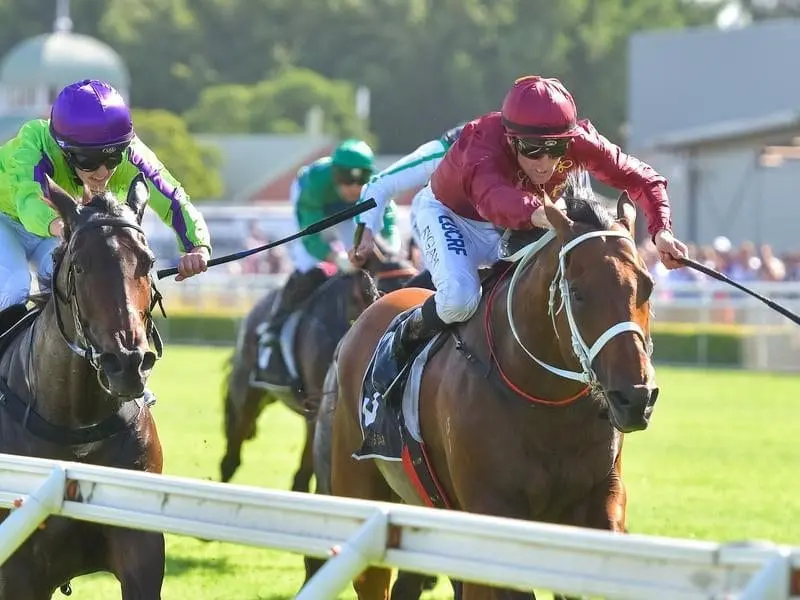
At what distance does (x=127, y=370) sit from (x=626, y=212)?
5.37ft

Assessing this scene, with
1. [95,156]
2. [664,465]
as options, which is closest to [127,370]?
[95,156]

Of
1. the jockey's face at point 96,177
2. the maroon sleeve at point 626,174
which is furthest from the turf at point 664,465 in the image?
the maroon sleeve at point 626,174

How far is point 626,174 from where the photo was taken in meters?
5.77

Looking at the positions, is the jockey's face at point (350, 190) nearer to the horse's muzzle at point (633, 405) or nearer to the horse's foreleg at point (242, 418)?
the horse's foreleg at point (242, 418)

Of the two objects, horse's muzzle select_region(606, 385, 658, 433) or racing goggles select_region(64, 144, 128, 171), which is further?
racing goggles select_region(64, 144, 128, 171)

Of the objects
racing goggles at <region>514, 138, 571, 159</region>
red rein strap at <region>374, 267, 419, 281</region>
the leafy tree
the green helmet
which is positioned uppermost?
racing goggles at <region>514, 138, 571, 159</region>

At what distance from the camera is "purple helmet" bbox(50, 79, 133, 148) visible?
18.8 ft

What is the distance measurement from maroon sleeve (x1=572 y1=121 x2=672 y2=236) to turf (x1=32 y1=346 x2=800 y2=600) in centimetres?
253

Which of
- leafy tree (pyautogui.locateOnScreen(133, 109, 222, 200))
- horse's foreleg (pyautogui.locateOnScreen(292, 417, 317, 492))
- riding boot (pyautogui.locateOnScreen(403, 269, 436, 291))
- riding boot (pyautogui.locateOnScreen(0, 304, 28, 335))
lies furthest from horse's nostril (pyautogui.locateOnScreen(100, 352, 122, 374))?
leafy tree (pyautogui.locateOnScreen(133, 109, 222, 200))

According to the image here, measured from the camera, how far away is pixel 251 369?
10.5m

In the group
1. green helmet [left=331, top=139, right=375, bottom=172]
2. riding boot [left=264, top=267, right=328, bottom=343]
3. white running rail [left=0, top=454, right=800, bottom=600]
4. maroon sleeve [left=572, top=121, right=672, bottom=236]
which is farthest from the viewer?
riding boot [left=264, top=267, right=328, bottom=343]

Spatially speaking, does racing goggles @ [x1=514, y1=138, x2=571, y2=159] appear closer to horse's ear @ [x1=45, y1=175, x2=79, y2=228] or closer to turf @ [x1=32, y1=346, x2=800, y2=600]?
horse's ear @ [x1=45, y1=175, x2=79, y2=228]

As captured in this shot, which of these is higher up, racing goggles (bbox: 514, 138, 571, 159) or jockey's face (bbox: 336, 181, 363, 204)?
racing goggles (bbox: 514, 138, 571, 159)

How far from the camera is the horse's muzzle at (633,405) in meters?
4.53
